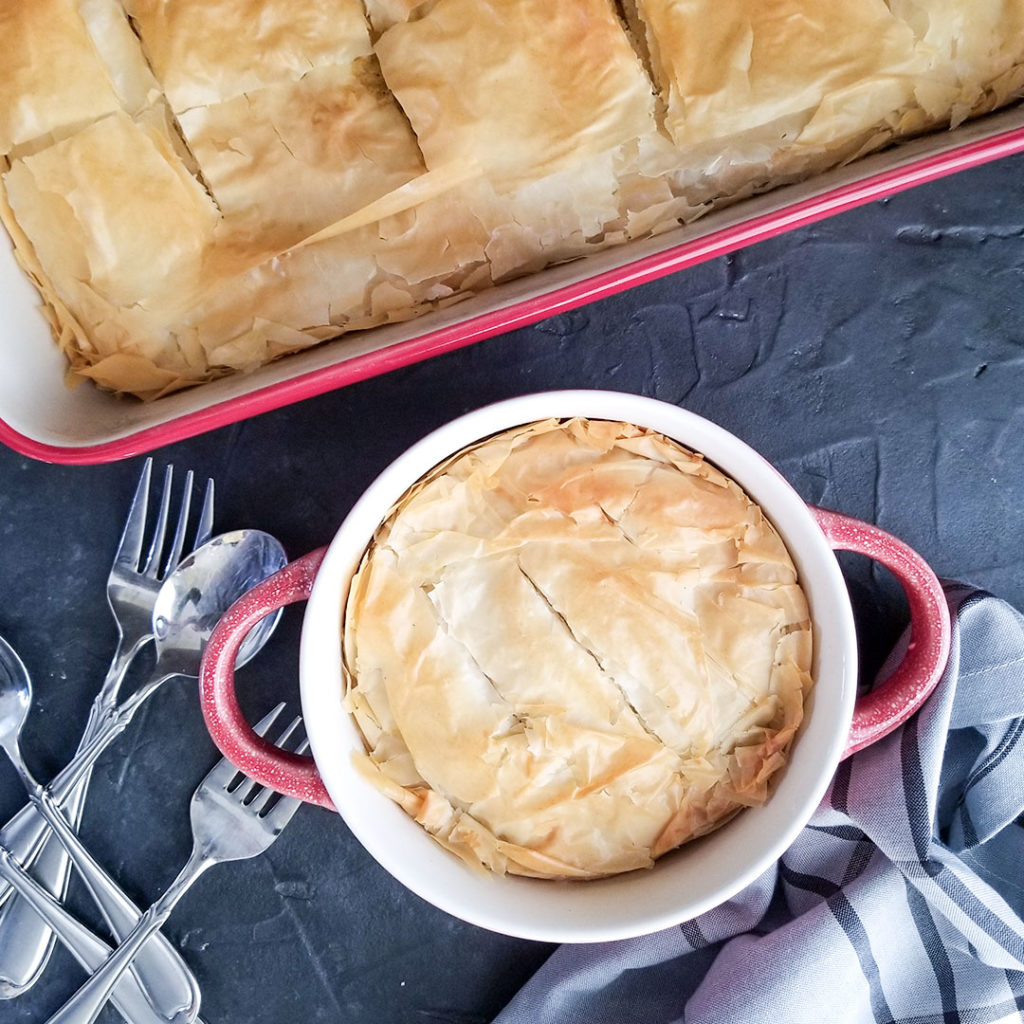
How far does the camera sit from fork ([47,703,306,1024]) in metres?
0.98

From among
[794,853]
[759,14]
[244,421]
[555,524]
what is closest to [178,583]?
[244,421]

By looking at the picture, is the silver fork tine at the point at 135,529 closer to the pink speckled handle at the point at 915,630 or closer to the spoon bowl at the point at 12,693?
the spoon bowl at the point at 12,693

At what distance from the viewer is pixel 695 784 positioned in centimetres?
83

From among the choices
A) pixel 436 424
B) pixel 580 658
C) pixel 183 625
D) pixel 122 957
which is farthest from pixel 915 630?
pixel 122 957

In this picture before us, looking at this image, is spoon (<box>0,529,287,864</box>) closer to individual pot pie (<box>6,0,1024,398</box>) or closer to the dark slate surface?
the dark slate surface

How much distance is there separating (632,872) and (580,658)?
0.20 metres

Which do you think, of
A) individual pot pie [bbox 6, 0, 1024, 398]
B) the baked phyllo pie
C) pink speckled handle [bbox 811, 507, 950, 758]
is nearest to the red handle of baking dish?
pink speckled handle [bbox 811, 507, 950, 758]

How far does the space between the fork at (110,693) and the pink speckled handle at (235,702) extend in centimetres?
23

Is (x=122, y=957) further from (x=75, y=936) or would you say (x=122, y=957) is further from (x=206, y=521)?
(x=206, y=521)

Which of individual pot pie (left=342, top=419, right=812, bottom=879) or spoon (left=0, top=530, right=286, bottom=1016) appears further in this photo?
spoon (left=0, top=530, right=286, bottom=1016)

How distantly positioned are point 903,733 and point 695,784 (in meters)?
0.29

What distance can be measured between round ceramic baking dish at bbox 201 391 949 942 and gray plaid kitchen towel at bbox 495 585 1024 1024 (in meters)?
0.18

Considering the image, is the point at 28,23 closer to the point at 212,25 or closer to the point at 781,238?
the point at 212,25

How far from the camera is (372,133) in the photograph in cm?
95
